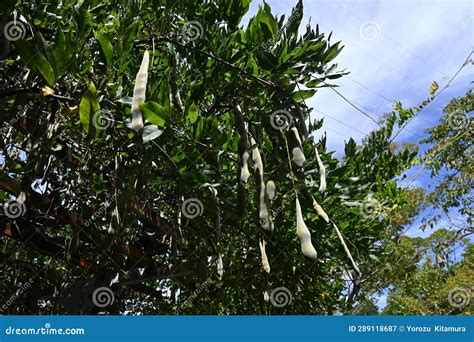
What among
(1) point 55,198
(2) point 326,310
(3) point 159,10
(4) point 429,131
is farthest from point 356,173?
(4) point 429,131

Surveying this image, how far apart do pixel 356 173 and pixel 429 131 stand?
6.22 meters

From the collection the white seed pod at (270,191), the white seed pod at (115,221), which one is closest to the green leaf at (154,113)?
the white seed pod at (270,191)

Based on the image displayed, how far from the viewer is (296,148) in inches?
59.2

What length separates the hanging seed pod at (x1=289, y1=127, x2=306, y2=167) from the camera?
1468mm

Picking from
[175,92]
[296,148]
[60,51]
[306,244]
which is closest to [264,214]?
[306,244]

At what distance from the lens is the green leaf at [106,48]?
1487 mm

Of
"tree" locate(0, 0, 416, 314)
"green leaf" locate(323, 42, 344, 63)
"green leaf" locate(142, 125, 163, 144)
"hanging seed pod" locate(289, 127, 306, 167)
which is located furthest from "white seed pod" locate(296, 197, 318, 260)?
"green leaf" locate(323, 42, 344, 63)

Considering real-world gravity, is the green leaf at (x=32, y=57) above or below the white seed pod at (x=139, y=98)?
above

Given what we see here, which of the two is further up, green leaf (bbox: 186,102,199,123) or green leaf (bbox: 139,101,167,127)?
green leaf (bbox: 186,102,199,123)

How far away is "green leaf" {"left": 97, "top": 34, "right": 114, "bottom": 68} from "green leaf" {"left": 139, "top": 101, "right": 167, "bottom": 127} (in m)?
0.34

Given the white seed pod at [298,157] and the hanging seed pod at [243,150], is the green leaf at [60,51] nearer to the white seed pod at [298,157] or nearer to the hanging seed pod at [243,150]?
the hanging seed pod at [243,150]

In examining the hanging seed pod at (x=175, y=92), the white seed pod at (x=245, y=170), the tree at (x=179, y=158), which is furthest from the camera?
the hanging seed pod at (x=175, y=92)

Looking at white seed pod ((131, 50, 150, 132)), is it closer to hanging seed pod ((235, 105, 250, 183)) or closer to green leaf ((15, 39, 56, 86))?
green leaf ((15, 39, 56, 86))

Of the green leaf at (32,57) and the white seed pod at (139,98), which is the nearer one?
the white seed pod at (139,98)
